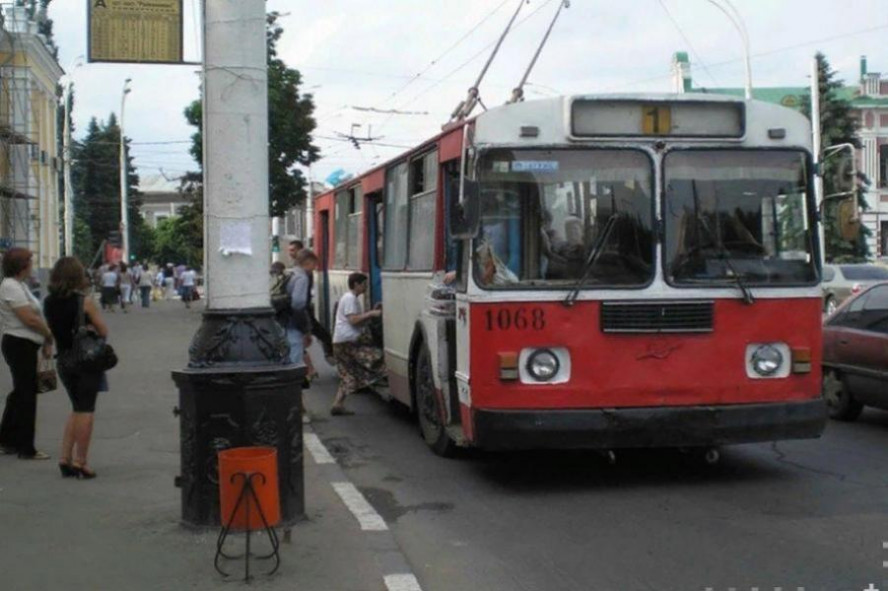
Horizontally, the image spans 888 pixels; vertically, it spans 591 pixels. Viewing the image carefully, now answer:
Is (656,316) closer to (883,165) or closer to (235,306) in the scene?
(235,306)

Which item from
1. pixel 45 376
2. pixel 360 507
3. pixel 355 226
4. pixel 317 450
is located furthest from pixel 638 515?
pixel 355 226

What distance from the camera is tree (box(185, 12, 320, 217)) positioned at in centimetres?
3638

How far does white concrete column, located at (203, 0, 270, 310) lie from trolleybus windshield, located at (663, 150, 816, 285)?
3.20 metres

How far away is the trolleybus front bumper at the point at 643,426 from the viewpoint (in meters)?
9.02

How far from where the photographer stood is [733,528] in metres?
8.06

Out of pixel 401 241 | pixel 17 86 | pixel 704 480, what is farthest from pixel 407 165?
pixel 17 86

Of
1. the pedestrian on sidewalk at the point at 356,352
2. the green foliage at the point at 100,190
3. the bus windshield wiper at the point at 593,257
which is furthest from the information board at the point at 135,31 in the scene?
the green foliage at the point at 100,190

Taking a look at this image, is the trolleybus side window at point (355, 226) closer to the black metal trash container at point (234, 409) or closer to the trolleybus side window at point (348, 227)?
the trolleybus side window at point (348, 227)

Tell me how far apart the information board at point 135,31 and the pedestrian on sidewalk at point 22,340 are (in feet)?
9.11

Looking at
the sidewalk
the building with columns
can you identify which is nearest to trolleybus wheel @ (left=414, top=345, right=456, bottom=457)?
the sidewalk

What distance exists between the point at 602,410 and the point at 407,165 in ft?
14.4

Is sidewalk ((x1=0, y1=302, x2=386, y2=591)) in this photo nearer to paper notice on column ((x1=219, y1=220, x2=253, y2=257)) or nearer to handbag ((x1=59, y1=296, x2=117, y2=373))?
handbag ((x1=59, y1=296, x2=117, y2=373))

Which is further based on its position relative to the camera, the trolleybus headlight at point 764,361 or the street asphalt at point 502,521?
the trolleybus headlight at point 764,361

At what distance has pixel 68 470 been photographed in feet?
32.1
